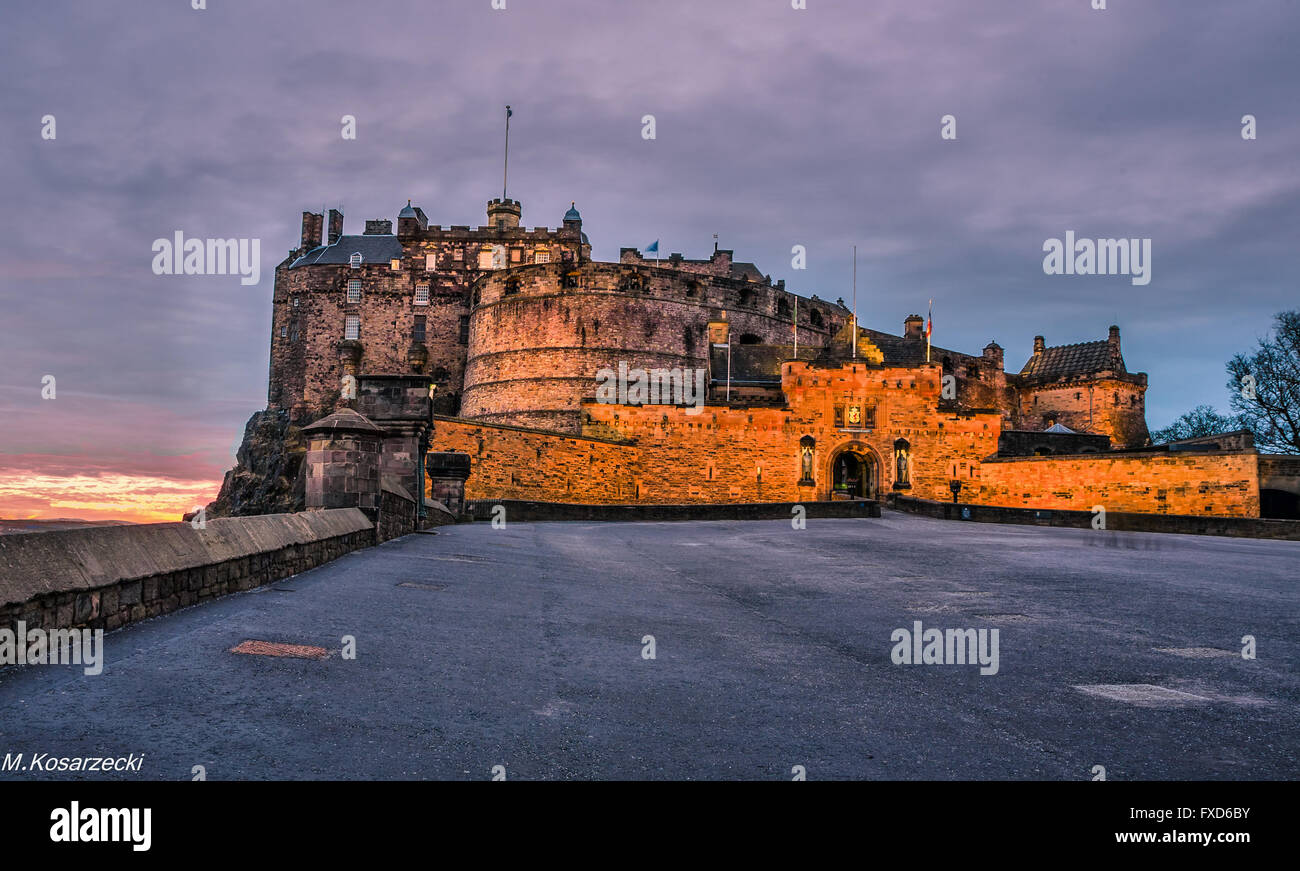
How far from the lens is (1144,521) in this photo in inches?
793

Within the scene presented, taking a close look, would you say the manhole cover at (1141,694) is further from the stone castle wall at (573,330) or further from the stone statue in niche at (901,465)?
the stone castle wall at (573,330)

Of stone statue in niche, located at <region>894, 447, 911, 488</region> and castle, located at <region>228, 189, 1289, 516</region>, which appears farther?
stone statue in niche, located at <region>894, 447, 911, 488</region>

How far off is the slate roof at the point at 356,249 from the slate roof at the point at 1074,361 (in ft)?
140

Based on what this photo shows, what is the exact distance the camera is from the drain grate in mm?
4023

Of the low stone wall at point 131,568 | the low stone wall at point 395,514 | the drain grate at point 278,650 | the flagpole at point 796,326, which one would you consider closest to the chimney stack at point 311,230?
the flagpole at point 796,326

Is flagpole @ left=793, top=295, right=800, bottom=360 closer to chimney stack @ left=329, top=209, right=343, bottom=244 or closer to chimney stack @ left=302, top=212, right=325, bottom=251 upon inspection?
chimney stack @ left=329, top=209, right=343, bottom=244

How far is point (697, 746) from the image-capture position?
10.1ft

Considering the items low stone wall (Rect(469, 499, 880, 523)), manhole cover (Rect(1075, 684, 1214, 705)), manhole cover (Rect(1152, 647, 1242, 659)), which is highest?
manhole cover (Rect(1075, 684, 1214, 705))

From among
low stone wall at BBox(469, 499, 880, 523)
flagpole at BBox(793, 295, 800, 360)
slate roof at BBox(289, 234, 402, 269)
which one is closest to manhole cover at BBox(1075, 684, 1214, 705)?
low stone wall at BBox(469, 499, 880, 523)

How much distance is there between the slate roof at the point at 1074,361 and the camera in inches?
1935

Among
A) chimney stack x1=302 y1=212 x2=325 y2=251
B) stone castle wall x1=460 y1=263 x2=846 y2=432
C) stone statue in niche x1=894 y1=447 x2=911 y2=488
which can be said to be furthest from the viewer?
chimney stack x1=302 y1=212 x2=325 y2=251

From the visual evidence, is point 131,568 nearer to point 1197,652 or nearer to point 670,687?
point 670,687

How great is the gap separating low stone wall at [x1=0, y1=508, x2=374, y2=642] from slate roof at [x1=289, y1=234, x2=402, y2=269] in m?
46.8

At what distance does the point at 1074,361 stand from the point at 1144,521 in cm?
3537
